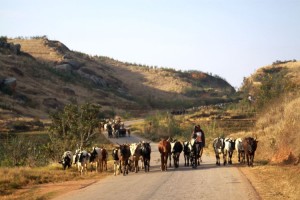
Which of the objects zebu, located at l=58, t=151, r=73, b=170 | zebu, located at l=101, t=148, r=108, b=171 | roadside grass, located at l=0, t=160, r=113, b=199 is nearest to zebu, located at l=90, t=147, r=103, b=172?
zebu, located at l=101, t=148, r=108, b=171

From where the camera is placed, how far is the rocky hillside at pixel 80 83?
70.6m

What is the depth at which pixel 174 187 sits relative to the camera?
1702 cm

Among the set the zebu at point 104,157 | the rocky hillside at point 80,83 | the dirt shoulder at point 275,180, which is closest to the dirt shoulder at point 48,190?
the zebu at point 104,157

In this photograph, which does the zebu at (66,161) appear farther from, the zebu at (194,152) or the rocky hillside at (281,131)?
the rocky hillside at (281,131)

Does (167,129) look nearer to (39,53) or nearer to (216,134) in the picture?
(216,134)

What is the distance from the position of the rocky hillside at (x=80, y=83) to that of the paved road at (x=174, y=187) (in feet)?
111

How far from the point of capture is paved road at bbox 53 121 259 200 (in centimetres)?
1525

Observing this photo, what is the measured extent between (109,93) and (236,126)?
53.3 meters

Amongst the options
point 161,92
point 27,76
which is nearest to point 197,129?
point 27,76

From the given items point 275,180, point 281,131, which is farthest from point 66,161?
point 281,131

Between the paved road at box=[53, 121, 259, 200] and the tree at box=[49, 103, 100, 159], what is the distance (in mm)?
9720

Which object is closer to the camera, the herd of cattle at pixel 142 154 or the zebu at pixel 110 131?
the herd of cattle at pixel 142 154

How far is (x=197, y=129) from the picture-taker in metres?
26.0

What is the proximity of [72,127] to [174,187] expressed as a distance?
51.5 ft
